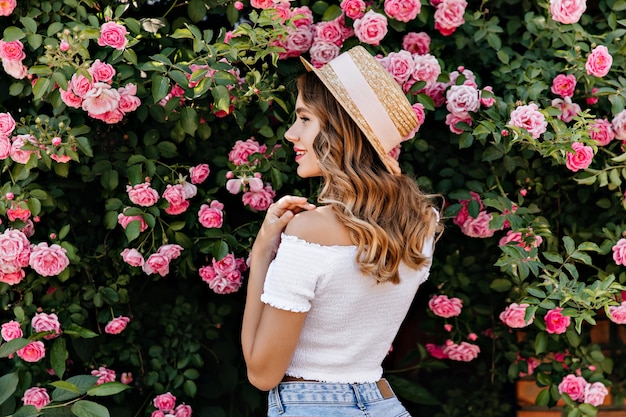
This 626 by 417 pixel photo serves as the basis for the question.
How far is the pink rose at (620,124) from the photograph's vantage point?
8.49ft

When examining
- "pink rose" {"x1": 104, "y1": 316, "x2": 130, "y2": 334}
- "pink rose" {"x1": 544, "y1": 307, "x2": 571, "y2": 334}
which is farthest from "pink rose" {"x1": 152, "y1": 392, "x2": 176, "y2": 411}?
"pink rose" {"x1": 544, "y1": 307, "x2": 571, "y2": 334}

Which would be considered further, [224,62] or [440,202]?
[440,202]

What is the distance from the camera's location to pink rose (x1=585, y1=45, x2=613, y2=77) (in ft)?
8.23

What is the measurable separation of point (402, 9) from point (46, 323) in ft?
4.83

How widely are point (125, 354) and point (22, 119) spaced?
84 centimetres

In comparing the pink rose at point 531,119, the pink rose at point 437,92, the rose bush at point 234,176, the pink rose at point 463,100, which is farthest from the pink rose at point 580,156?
the pink rose at point 437,92

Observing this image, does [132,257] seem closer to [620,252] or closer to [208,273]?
[208,273]

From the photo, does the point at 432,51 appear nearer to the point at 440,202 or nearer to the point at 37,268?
the point at 440,202

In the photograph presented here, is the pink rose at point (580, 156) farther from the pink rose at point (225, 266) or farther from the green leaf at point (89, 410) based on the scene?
the green leaf at point (89, 410)

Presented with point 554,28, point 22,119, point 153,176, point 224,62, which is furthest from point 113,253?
point 554,28

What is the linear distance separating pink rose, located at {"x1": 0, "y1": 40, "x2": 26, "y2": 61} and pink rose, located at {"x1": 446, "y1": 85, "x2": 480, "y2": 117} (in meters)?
1.32

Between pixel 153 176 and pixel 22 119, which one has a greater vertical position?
pixel 22 119

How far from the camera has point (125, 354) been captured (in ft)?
8.73

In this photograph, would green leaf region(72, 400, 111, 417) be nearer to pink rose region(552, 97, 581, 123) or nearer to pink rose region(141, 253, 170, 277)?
pink rose region(141, 253, 170, 277)
